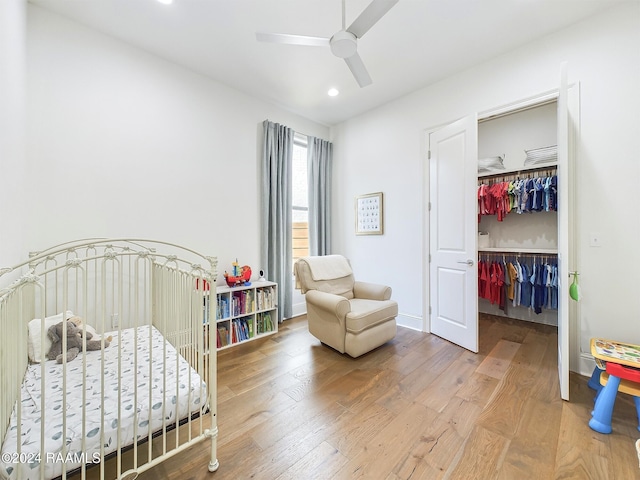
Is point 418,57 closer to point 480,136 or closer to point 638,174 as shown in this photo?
point 480,136

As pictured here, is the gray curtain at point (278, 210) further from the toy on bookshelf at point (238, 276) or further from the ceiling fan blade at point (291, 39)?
the ceiling fan blade at point (291, 39)

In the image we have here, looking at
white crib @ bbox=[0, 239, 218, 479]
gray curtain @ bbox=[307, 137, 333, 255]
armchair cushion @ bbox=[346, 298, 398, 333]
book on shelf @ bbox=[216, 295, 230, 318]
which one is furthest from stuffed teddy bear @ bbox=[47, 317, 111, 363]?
gray curtain @ bbox=[307, 137, 333, 255]

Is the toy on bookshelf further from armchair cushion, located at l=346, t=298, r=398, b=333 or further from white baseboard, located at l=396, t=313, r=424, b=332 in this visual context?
white baseboard, located at l=396, t=313, r=424, b=332

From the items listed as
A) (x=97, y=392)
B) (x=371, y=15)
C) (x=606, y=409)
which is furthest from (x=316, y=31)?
(x=606, y=409)

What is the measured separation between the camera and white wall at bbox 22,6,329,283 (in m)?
2.14

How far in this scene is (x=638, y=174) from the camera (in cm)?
203

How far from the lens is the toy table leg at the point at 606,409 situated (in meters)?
1.58

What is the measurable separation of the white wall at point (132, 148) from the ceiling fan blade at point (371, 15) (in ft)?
6.64

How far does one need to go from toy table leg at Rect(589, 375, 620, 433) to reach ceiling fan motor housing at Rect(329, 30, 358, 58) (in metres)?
2.70

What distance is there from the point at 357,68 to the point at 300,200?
216 centimetres

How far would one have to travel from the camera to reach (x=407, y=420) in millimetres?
1718

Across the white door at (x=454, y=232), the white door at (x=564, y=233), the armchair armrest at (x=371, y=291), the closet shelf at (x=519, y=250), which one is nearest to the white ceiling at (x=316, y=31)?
the white door at (x=454, y=232)

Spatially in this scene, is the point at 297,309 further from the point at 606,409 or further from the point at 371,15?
the point at 371,15

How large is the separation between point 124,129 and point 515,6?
140 inches
